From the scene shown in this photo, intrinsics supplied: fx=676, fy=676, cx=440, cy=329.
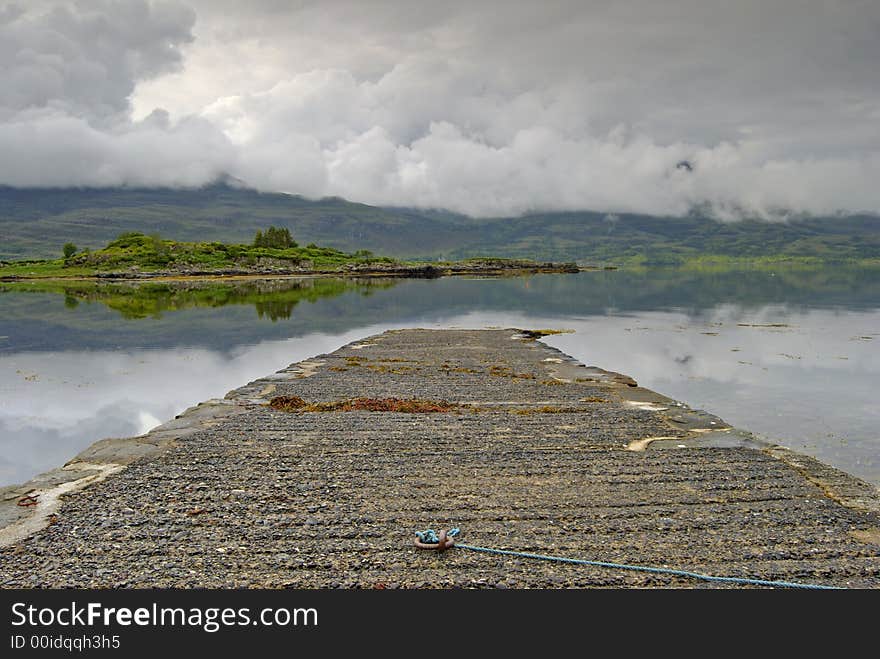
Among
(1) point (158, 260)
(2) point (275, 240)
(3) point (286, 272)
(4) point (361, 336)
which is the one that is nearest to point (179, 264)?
(1) point (158, 260)

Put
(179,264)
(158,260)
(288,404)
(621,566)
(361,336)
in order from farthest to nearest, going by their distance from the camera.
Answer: (158,260) < (179,264) < (361,336) < (288,404) < (621,566)

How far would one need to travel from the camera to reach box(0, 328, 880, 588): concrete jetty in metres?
9.00

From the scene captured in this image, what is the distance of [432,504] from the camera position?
11.6 metres

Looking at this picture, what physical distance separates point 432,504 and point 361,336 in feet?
114

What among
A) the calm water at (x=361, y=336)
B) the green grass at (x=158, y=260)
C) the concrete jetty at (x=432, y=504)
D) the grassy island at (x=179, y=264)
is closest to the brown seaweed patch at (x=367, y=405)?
the concrete jetty at (x=432, y=504)

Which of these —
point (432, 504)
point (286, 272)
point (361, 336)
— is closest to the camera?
point (432, 504)

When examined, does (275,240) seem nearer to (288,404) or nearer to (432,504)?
(288,404)

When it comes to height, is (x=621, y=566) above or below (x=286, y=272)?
below

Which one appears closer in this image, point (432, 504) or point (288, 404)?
point (432, 504)

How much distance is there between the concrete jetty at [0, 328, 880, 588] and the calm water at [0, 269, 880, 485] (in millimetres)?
3660

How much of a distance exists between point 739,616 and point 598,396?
14.6 metres

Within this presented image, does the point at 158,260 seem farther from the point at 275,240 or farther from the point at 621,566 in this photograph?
the point at 621,566

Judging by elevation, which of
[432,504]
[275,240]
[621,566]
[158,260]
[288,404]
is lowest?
[288,404]

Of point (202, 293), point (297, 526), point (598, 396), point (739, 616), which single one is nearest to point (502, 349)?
point (598, 396)
